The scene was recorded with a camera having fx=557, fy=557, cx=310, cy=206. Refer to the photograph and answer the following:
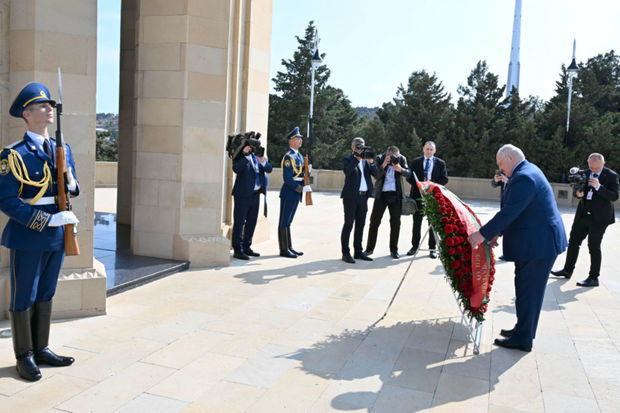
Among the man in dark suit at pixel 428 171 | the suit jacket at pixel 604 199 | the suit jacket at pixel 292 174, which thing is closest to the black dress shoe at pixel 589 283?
the suit jacket at pixel 604 199

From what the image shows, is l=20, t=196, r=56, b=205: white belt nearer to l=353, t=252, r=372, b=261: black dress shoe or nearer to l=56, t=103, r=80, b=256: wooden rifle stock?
l=56, t=103, r=80, b=256: wooden rifle stock

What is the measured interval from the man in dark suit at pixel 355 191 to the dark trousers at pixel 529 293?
3.82 metres

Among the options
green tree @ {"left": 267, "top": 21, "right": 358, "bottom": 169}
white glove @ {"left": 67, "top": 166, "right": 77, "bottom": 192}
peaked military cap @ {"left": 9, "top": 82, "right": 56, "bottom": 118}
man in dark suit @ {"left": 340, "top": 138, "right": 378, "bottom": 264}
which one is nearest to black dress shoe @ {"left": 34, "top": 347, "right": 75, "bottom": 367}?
white glove @ {"left": 67, "top": 166, "right": 77, "bottom": 192}

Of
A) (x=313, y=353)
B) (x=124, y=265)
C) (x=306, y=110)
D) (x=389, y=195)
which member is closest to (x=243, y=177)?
(x=124, y=265)

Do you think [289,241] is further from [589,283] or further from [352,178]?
[589,283]

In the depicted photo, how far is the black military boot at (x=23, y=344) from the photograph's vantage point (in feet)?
13.4

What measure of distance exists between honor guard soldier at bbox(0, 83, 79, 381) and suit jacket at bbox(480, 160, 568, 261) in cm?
357

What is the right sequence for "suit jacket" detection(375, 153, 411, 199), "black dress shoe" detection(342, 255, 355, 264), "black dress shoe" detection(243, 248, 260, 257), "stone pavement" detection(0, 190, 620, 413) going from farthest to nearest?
"suit jacket" detection(375, 153, 411, 199) → "black dress shoe" detection(243, 248, 260, 257) → "black dress shoe" detection(342, 255, 355, 264) → "stone pavement" detection(0, 190, 620, 413)

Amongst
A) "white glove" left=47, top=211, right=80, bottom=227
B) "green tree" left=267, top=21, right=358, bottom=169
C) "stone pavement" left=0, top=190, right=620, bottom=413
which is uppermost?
"green tree" left=267, top=21, right=358, bottom=169

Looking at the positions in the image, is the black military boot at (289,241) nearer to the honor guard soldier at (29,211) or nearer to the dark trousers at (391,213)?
the dark trousers at (391,213)

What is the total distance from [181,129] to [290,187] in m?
2.09

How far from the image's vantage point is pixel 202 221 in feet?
26.6

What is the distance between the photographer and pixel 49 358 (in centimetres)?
431

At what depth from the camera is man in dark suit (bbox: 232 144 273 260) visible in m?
8.67
